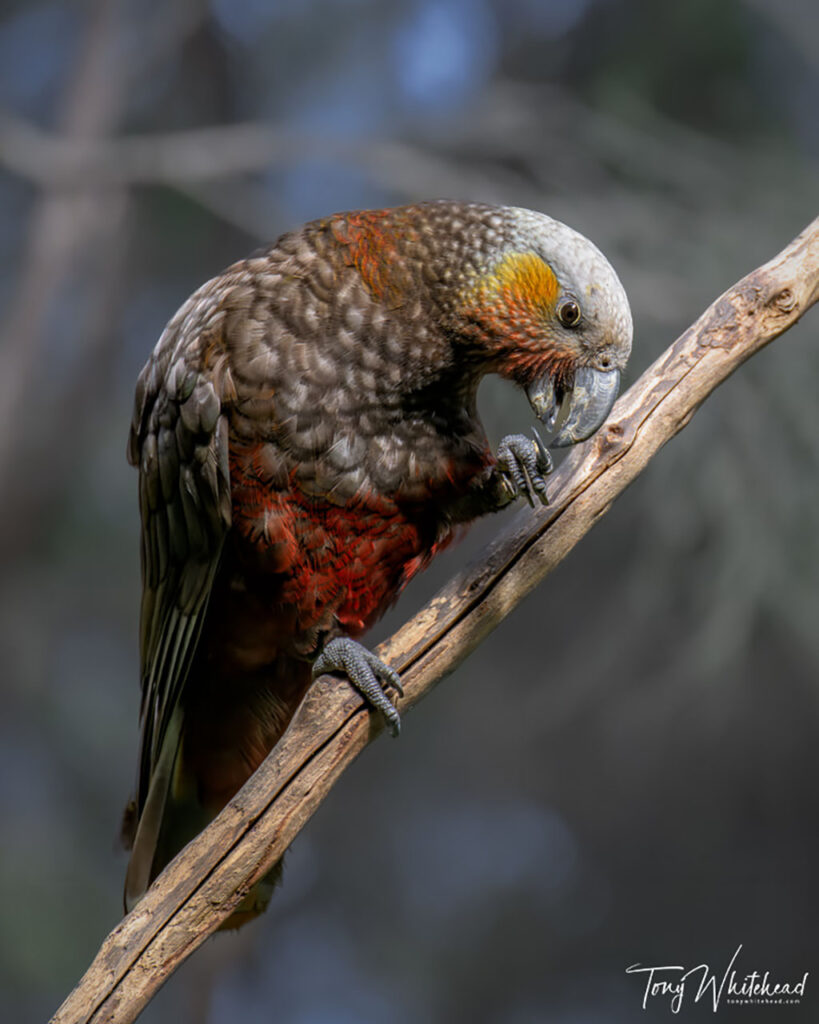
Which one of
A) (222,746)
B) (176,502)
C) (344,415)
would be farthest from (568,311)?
(222,746)

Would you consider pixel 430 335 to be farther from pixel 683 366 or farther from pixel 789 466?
pixel 789 466

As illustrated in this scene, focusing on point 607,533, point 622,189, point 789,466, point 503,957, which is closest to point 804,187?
point 622,189

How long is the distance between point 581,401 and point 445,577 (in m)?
3.02

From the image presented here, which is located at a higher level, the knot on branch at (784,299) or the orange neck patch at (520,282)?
the orange neck patch at (520,282)

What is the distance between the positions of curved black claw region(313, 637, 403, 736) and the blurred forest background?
212 cm

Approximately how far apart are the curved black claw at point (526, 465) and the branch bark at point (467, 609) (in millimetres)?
49

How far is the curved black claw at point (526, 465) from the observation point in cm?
184

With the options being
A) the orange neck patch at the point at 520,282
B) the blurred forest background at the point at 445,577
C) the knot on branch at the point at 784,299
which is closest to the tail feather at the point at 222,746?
the orange neck patch at the point at 520,282

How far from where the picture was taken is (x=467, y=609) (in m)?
1.83

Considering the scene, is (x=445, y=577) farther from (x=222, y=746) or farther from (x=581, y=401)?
(x=581, y=401)

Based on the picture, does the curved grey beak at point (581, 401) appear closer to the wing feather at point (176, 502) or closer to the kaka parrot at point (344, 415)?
the kaka parrot at point (344, 415)

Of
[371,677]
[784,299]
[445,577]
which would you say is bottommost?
[371,677]

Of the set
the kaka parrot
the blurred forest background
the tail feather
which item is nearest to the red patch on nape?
the kaka parrot

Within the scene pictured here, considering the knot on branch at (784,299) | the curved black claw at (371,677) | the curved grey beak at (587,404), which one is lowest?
the curved black claw at (371,677)
